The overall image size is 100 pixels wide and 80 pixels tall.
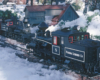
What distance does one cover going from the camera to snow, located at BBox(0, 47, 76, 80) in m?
9.90

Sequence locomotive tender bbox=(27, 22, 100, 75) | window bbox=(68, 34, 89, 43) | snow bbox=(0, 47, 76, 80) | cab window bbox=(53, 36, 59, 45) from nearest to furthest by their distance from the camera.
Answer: locomotive tender bbox=(27, 22, 100, 75) → snow bbox=(0, 47, 76, 80) → window bbox=(68, 34, 89, 43) → cab window bbox=(53, 36, 59, 45)

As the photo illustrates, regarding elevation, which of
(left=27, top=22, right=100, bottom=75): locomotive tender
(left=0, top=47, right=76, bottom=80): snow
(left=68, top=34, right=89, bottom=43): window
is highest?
(left=68, top=34, right=89, bottom=43): window

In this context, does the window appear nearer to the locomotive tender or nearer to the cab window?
the locomotive tender

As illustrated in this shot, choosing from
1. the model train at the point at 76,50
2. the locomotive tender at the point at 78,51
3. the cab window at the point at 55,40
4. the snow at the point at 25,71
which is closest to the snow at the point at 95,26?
the model train at the point at 76,50

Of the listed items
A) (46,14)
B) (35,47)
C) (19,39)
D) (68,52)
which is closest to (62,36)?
(68,52)

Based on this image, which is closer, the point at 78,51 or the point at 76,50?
the point at 78,51

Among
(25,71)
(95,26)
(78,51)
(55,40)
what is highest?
(95,26)

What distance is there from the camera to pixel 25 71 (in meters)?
10.9

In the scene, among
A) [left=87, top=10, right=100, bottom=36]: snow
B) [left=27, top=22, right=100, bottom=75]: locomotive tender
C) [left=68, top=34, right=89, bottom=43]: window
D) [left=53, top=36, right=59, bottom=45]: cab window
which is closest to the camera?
[left=27, top=22, right=100, bottom=75]: locomotive tender

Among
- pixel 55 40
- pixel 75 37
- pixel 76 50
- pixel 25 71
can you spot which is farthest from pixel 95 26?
pixel 25 71

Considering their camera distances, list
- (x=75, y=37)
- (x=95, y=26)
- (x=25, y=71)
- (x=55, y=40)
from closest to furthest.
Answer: (x=25, y=71) < (x=75, y=37) < (x=55, y=40) < (x=95, y=26)

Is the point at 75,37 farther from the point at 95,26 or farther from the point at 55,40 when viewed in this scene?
the point at 95,26

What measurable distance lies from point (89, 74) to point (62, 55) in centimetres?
214

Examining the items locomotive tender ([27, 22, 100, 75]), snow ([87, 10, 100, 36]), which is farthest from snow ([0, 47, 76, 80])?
snow ([87, 10, 100, 36])
